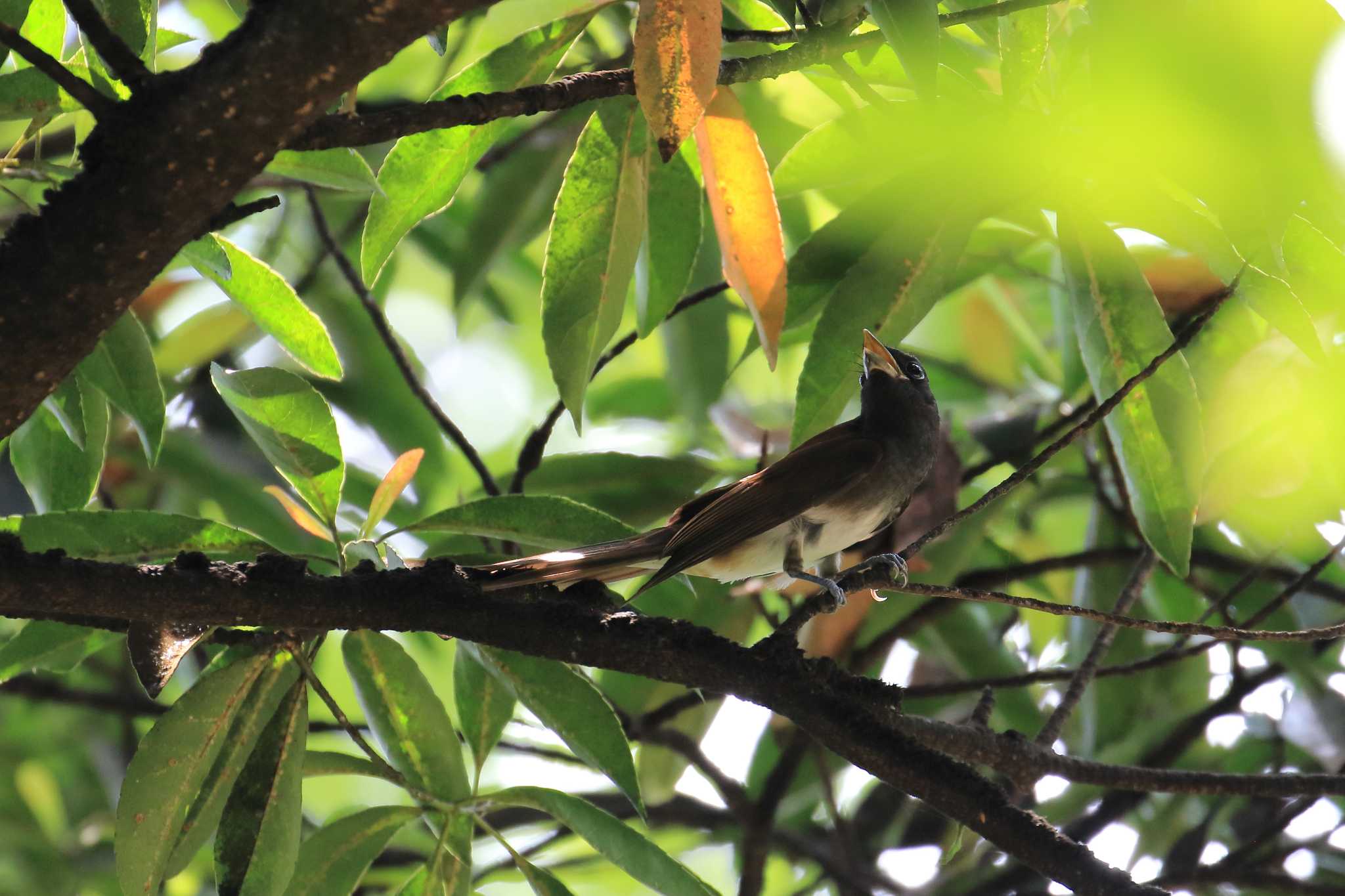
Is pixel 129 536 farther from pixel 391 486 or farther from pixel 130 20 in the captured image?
pixel 130 20

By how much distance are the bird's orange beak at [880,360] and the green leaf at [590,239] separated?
113 centimetres

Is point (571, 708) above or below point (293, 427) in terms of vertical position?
below

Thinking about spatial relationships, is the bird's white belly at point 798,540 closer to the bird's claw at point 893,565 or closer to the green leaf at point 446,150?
the bird's claw at point 893,565

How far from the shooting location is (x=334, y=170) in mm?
2252

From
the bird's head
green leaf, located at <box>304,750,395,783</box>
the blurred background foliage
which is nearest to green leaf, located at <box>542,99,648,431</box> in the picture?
the blurred background foliage

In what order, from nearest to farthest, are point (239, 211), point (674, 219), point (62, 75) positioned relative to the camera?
point (62, 75) < point (239, 211) < point (674, 219)

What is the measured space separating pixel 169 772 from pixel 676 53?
1.44 metres

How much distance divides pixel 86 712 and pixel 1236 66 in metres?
4.42

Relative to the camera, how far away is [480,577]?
2.30 meters

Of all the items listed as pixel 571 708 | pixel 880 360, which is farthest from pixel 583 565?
pixel 880 360

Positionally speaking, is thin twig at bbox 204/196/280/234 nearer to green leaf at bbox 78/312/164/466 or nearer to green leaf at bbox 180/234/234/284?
green leaf at bbox 180/234/234/284

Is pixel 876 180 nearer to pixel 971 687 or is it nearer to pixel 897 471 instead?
pixel 897 471

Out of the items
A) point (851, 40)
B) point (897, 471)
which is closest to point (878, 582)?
point (851, 40)

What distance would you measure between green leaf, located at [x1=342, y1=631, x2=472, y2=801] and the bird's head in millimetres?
1685
